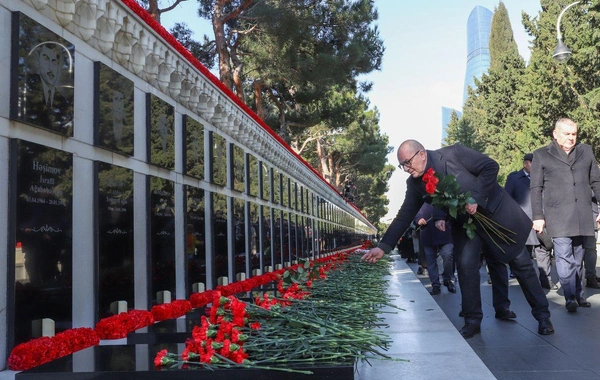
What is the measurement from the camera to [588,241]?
818 cm

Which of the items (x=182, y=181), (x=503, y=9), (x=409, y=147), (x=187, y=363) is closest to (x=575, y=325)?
(x=409, y=147)

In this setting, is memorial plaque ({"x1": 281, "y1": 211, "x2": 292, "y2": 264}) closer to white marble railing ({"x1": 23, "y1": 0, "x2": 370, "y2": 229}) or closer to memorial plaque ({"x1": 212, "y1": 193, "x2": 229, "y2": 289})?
white marble railing ({"x1": 23, "y1": 0, "x2": 370, "y2": 229})

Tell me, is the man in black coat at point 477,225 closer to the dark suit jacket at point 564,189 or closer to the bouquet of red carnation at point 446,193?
the bouquet of red carnation at point 446,193

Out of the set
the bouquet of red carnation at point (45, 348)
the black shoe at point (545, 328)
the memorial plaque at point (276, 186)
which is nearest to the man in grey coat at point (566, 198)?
the black shoe at point (545, 328)

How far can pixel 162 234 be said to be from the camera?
19.1 feet

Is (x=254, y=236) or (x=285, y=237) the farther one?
(x=285, y=237)

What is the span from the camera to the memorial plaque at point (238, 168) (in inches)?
350

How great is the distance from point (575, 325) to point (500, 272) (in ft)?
2.53

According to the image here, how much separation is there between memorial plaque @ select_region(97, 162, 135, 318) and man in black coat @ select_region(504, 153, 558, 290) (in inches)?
244

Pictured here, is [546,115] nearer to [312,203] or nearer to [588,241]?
[312,203]

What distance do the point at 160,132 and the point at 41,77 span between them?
6.77 ft

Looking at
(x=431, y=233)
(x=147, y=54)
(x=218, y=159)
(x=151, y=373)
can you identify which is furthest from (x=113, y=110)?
(x=431, y=233)

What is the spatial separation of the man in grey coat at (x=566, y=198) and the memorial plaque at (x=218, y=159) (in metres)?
3.40

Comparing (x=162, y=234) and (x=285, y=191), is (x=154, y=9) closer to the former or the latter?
(x=285, y=191)
